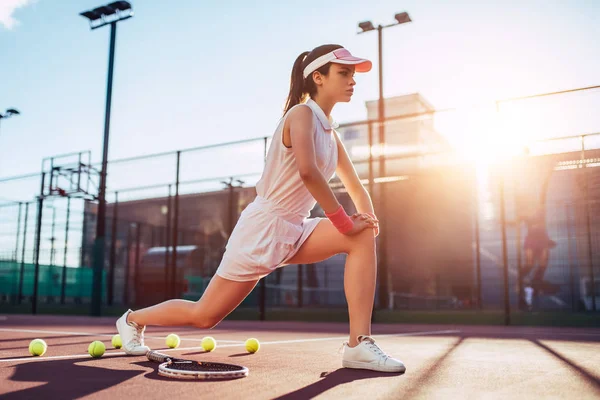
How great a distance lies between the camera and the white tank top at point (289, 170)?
2809mm

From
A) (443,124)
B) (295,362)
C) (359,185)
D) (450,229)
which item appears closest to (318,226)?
(359,185)

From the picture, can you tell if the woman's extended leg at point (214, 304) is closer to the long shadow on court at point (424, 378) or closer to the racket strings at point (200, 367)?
the racket strings at point (200, 367)

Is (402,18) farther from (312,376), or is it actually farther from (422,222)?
(312,376)

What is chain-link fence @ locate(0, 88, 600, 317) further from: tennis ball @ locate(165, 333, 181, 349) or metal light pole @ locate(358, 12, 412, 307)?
tennis ball @ locate(165, 333, 181, 349)

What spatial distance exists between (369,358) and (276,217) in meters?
0.79

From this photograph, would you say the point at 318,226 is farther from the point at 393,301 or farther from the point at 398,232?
the point at 398,232

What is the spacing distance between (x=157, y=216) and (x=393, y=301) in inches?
449

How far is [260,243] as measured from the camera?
8.98ft

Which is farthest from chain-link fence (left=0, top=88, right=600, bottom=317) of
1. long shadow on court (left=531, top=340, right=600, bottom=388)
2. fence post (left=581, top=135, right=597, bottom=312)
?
long shadow on court (left=531, top=340, right=600, bottom=388)

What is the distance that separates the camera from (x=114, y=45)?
46.9 ft

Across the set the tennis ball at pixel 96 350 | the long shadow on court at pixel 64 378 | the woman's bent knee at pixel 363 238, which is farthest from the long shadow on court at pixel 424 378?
the tennis ball at pixel 96 350

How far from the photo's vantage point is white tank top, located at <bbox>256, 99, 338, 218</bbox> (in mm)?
2809

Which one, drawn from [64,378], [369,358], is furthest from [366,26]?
[64,378]

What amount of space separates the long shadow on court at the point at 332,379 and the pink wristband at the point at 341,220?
0.65 m
